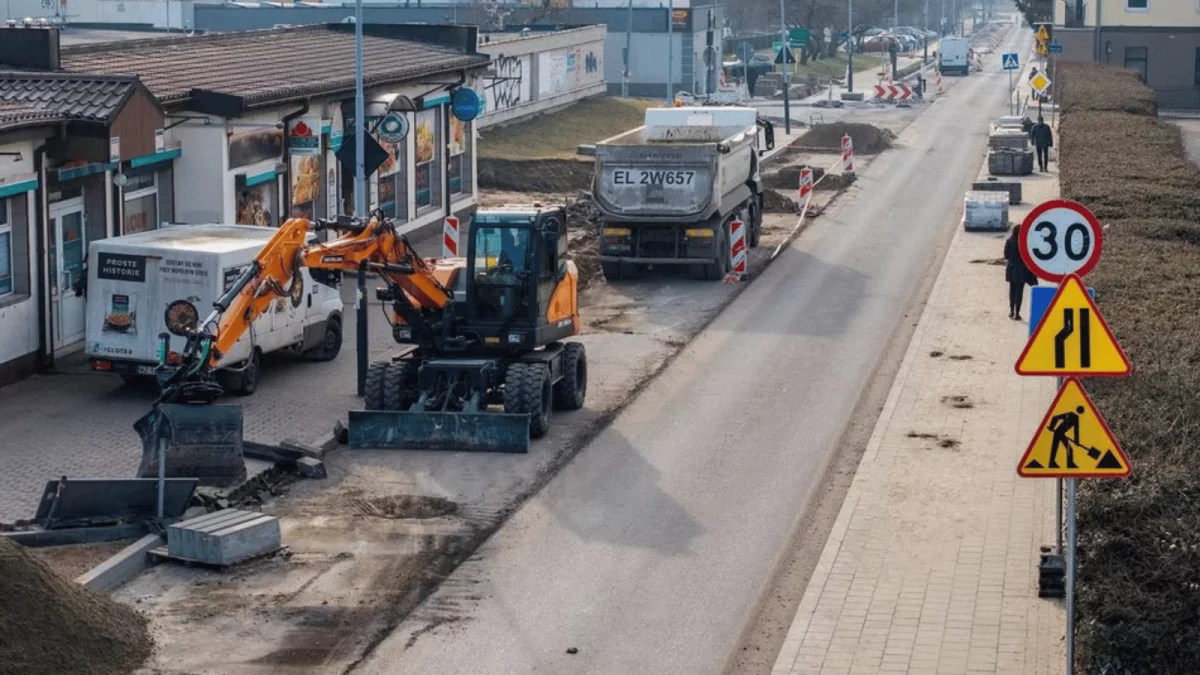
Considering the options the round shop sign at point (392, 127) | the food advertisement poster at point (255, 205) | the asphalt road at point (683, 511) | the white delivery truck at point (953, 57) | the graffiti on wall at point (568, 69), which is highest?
the white delivery truck at point (953, 57)

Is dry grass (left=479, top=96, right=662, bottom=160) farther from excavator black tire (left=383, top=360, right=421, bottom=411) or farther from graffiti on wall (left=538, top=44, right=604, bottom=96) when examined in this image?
excavator black tire (left=383, top=360, right=421, bottom=411)

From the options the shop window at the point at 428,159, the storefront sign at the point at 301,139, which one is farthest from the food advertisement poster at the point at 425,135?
the storefront sign at the point at 301,139

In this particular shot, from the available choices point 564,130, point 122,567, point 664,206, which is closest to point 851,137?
point 564,130

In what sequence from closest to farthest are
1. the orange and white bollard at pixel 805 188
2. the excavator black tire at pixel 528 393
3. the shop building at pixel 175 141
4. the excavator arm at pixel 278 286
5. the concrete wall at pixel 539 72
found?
the excavator arm at pixel 278 286, the excavator black tire at pixel 528 393, the shop building at pixel 175 141, the orange and white bollard at pixel 805 188, the concrete wall at pixel 539 72

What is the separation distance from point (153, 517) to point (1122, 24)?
65.7m

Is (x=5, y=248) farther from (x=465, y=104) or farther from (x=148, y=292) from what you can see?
(x=465, y=104)

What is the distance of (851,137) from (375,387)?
38.8m

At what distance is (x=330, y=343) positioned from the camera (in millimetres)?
24094

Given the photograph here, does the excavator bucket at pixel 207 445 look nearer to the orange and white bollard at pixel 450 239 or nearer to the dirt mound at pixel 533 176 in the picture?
the orange and white bollard at pixel 450 239

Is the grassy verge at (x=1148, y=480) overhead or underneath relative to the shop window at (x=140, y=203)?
underneath

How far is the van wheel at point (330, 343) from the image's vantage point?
23906 mm

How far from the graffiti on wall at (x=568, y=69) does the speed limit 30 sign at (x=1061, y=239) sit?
44.5m

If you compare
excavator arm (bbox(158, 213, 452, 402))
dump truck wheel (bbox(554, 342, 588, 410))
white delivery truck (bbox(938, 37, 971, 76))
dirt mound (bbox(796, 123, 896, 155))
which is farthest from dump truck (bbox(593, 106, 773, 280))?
white delivery truck (bbox(938, 37, 971, 76))

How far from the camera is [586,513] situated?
17.1 meters
